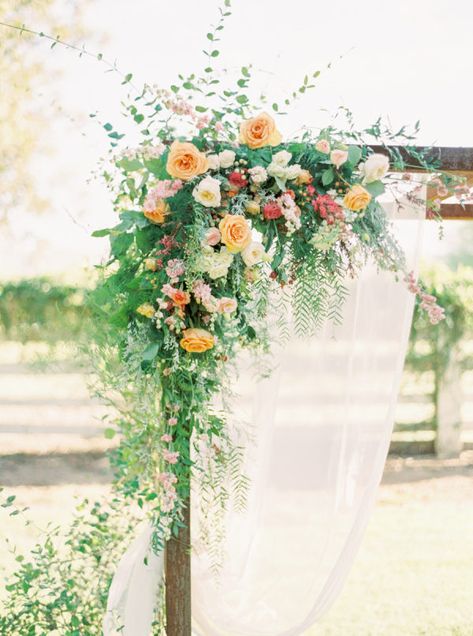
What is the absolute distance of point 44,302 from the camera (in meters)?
4.61

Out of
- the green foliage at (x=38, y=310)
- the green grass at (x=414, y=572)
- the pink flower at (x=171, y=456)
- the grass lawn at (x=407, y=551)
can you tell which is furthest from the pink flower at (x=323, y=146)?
the green foliage at (x=38, y=310)

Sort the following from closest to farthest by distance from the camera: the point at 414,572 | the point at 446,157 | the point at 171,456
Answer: the point at 171,456 < the point at 446,157 < the point at 414,572

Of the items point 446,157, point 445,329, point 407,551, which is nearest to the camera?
A: point 446,157

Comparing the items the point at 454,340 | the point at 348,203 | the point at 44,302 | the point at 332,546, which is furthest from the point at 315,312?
the point at 454,340

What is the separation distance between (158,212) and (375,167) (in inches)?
20.1

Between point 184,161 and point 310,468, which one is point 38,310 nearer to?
point 310,468

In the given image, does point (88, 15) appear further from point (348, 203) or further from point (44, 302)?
point (348, 203)

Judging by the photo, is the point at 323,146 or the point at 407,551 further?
the point at 407,551

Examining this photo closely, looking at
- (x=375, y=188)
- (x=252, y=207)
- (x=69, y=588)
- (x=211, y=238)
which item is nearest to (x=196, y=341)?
(x=211, y=238)

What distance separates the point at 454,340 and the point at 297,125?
11.2ft

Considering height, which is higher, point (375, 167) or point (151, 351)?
point (375, 167)

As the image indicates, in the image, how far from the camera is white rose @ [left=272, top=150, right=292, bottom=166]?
67.7 inches

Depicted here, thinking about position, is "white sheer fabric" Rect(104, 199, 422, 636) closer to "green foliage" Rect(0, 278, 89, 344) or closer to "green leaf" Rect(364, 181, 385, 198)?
"green leaf" Rect(364, 181, 385, 198)

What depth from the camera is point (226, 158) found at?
1733 mm
